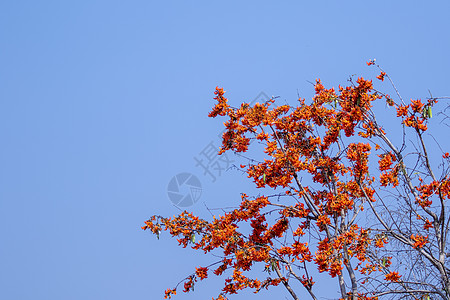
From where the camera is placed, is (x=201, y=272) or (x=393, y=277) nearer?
(x=393, y=277)

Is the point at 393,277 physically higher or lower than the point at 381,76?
lower

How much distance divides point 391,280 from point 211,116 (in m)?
3.34

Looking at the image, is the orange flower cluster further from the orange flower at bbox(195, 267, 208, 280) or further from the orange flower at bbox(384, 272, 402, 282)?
the orange flower at bbox(195, 267, 208, 280)

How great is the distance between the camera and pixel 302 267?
797cm

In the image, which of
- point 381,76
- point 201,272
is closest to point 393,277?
point 381,76

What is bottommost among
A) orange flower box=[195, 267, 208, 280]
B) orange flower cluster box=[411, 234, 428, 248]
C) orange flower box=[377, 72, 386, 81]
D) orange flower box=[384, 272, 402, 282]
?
orange flower box=[384, 272, 402, 282]

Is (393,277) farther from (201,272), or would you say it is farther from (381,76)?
(201,272)

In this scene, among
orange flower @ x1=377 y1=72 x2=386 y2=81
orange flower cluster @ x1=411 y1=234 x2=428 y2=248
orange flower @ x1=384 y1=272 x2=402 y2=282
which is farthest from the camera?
orange flower @ x1=377 y1=72 x2=386 y2=81

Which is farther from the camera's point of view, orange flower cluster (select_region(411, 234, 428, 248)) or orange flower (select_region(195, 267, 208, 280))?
orange flower (select_region(195, 267, 208, 280))

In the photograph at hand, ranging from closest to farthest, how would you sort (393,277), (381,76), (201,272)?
(393,277) → (381,76) → (201,272)

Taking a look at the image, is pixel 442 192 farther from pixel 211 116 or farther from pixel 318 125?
pixel 211 116

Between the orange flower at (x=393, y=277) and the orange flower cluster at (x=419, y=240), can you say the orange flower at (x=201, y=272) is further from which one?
the orange flower cluster at (x=419, y=240)

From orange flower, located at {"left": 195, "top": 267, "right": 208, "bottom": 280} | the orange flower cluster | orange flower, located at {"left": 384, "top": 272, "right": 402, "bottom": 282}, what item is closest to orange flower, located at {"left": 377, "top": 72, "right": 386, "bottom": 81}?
the orange flower cluster

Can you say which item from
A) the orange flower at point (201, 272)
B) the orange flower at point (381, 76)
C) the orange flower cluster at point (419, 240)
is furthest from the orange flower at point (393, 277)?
the orange flower at point (201, 272)
